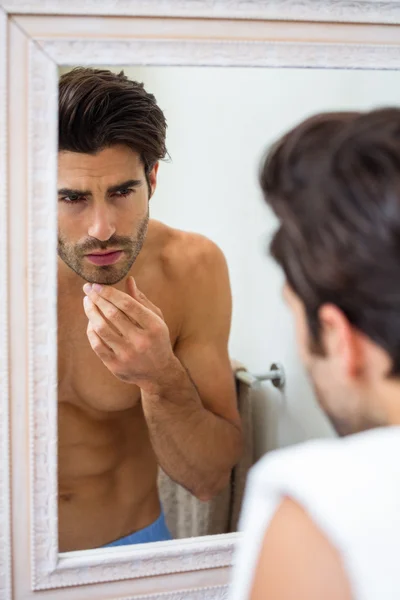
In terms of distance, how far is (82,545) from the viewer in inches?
40.4

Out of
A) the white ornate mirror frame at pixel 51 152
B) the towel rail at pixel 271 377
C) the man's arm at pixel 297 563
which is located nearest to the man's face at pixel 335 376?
the man's arm at pixel 297 563

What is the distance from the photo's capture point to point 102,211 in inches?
37.5

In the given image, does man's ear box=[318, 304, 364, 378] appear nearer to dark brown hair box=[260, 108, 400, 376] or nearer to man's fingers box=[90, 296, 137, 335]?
dark brown hair box=[260, 108, 400, 376]

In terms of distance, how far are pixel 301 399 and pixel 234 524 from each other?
22 centimetres

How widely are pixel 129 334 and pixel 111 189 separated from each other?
203 mm

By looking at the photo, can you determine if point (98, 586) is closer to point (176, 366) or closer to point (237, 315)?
point (176, 366)

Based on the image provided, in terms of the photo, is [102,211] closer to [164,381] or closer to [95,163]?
[95,163]

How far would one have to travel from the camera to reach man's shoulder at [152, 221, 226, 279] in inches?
38.9

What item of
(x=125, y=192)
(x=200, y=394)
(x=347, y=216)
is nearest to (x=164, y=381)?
(x=200, y=394)

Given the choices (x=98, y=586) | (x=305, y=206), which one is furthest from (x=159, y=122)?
(x=98, y=586)

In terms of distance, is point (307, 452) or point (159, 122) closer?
point (307, 452)

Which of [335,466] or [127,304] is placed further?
[127,304]

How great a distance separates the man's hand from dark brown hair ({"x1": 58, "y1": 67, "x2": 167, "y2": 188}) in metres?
0.19

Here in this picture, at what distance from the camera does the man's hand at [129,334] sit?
97 centimetres
